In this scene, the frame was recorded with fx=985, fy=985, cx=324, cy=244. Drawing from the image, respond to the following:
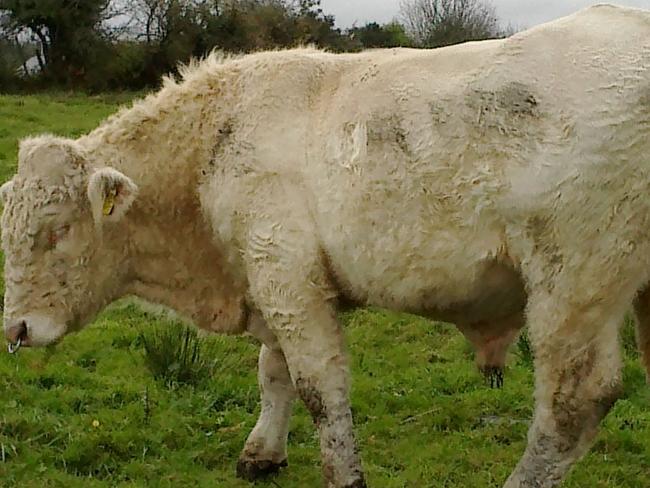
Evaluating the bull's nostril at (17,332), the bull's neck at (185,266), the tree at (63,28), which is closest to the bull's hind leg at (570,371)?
the bull's neck at (185,266)

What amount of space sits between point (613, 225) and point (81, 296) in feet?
9.81

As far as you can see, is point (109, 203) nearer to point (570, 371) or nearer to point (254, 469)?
point (254, 469)

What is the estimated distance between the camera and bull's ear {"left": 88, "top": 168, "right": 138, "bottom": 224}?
518 centimetres

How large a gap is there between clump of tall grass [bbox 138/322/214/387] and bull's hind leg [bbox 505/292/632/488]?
3.21 m

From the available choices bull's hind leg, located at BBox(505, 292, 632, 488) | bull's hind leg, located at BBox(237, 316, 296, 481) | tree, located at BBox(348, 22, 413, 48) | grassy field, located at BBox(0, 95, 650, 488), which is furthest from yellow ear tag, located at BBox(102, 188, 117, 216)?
tree, located at BBox(348, 22, 413, 48)

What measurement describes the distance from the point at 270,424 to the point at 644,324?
2.25 m

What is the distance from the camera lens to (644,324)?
194 inches

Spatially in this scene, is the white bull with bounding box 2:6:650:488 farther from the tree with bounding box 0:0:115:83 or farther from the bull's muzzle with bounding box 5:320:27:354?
the tree with bounding box 0:0:115:83

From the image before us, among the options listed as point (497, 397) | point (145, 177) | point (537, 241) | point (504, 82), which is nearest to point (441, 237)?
point (537, 241)

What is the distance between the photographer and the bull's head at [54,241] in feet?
17.6

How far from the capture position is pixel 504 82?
14.0 ft

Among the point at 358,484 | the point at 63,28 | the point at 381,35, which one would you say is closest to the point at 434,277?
the point at 358,484

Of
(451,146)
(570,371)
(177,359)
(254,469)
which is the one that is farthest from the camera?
(177,359)

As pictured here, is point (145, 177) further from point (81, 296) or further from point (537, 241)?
point (537, 241)
